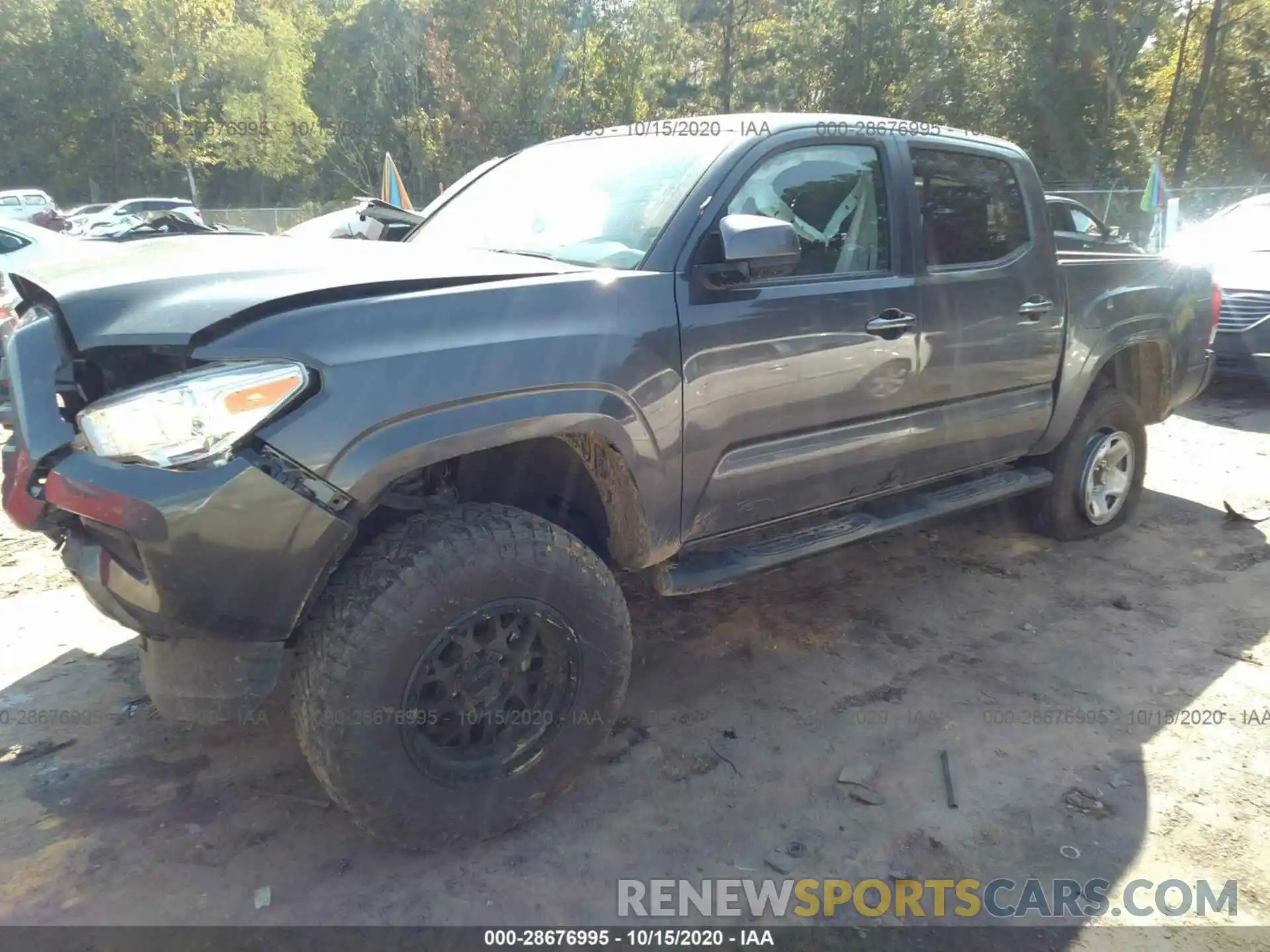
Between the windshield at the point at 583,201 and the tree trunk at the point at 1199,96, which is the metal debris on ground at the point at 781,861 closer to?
the windshield at the point at 583,201

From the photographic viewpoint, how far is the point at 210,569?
6.48ft

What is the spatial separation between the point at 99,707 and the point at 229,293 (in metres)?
1.76

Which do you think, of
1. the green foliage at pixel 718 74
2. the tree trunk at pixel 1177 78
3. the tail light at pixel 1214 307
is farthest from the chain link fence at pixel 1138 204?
the tail light at pixel 1214 307

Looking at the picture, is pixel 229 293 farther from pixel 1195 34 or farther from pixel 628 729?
pixel 1195 34

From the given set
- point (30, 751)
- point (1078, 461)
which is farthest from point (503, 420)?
point (1078, 461)

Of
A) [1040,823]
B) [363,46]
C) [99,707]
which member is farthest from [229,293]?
[363,46]

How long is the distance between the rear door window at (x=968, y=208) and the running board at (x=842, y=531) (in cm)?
97

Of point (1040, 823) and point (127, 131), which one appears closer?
point (1040, 823)

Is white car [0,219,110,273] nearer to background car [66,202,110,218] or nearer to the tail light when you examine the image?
the tail light

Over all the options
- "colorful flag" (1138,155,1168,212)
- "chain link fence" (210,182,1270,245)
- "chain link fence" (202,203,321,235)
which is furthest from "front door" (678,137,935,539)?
"chain link fence" (202,203,321,235)

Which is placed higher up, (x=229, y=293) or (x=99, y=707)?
(x=229, y=293)

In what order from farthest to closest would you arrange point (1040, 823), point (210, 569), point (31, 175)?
point (31, 175) → point (1040, 823) → point (210, 569)

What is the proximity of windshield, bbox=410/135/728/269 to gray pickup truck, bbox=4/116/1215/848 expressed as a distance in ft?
0.05

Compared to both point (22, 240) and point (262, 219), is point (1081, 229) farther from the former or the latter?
point (262, 219)
